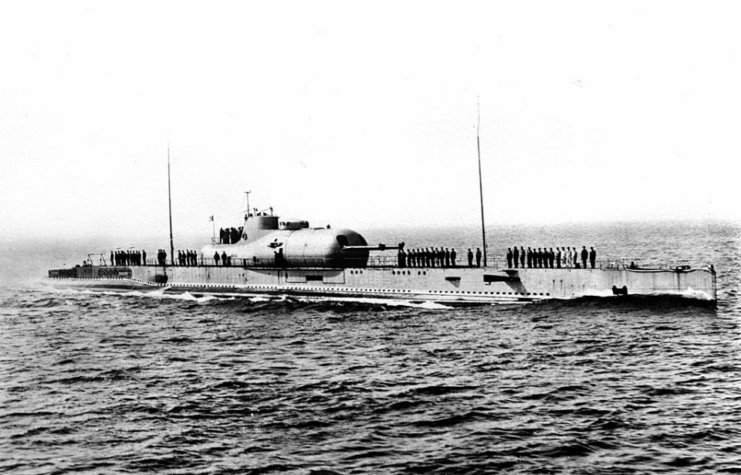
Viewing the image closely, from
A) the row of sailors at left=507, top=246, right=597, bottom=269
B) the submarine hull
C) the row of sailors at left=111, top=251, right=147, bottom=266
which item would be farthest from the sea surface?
the row of sailors at left=111, top=251, right=147, bottom=266

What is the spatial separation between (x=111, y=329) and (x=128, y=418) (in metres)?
15.3

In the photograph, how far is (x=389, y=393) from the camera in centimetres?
1798

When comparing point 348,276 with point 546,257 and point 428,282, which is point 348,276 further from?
point 546,257

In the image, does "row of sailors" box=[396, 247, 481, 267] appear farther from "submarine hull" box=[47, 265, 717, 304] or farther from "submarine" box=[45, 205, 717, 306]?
"submarine hull" box=[47, 265, 717, 304]

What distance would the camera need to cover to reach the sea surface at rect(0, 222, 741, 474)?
44.5ft

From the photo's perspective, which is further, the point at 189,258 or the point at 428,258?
the point at 189,258

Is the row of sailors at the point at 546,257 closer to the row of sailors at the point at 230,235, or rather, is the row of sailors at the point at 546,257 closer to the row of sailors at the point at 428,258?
the row of sailors at the point at 428,258

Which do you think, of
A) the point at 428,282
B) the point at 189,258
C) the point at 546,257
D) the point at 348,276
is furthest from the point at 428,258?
the point at 189,258

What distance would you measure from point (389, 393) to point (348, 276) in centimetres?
2085

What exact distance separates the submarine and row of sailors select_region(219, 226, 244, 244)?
0.12m

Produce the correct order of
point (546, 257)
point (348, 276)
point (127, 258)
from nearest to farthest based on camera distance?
point (546, 257), point (348, 276), point (127, 258)

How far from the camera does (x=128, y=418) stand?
16312mm

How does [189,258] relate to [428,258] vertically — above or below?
above

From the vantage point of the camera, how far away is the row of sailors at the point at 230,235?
147 feet
